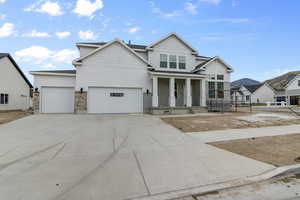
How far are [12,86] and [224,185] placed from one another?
85.0 ft

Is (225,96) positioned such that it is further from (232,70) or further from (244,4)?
(244,4)

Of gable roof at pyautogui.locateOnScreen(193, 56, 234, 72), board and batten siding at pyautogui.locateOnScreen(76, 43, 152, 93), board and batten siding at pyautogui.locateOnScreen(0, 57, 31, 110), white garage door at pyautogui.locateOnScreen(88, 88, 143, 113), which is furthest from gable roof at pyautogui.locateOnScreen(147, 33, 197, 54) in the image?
board and batten siding at pyautogui.locateOnScreen(0, 57, 31, 110)

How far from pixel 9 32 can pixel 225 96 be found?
24317mm

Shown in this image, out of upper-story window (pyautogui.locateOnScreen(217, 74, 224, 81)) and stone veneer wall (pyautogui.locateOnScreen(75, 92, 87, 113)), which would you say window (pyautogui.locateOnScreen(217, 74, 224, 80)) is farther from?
stone veneer wall (pyautogui.locateOnScreen(75, 92, 87, 113))

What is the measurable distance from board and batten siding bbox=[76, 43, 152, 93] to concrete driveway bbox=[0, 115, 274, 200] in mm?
8917

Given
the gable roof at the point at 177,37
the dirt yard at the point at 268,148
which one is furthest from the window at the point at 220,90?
the dirt yard at the point at 268,148

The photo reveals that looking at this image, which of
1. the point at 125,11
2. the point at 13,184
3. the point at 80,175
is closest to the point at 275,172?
the point at 80,175

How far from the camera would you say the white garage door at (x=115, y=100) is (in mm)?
14305

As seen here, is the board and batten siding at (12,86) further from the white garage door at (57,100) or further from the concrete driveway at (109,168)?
the concrete driveway at (109,168)

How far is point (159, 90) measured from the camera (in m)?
16.8

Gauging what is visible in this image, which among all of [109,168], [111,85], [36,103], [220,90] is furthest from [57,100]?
[220,90]

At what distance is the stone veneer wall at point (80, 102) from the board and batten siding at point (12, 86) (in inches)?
464

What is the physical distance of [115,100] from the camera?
1475cm

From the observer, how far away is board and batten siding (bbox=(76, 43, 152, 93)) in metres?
14.0
